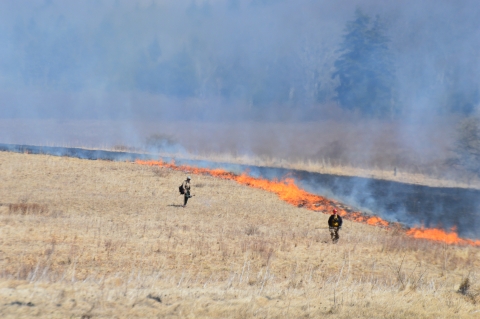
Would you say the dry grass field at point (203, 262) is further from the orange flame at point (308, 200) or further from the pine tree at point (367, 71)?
the pine tree at point (367, 71)

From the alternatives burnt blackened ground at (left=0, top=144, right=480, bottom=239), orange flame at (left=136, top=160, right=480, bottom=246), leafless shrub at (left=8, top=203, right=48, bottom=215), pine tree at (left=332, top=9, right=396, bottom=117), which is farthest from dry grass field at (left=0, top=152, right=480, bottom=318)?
pine tree at (left=332, top=9, right=396, bottom=117)

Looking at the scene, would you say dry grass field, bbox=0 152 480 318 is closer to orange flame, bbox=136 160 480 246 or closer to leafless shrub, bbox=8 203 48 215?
leafless shrub, bbox=8 203 48 215

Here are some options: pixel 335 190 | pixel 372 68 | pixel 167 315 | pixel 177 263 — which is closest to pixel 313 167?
pixel 335 190

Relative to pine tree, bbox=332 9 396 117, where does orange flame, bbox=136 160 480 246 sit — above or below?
below

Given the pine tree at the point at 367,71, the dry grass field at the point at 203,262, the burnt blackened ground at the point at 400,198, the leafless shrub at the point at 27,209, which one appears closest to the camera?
the dry grass field at the point at 203,262

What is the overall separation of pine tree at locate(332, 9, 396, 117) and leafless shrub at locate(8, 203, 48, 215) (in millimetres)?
70311

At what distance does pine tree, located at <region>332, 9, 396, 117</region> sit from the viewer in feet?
291

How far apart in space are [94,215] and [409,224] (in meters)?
24.4

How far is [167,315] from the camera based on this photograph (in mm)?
11477

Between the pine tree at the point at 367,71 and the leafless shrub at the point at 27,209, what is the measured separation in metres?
70.3

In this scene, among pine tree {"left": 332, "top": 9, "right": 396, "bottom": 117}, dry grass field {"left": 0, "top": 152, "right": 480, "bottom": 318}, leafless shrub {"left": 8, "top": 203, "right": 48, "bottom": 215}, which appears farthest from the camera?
pine tree {"left": 332, "top": 9, "right": 396, "bottom": 117}

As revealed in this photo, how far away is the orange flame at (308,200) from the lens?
3612cm

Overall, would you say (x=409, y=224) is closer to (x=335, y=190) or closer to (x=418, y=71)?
(x=335, y=190)

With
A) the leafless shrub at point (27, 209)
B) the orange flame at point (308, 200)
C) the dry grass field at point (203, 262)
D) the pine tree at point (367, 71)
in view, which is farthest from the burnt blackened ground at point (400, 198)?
the pine tree at point (367, 71)
